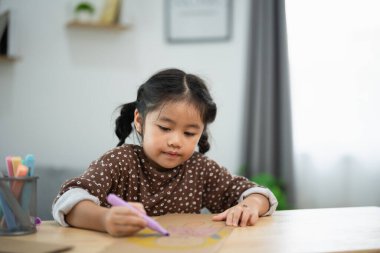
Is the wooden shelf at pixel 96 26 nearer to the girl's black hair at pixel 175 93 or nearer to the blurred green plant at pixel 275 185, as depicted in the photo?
the blurred green plant at pixel 275 185

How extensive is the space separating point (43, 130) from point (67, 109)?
0.68 feet

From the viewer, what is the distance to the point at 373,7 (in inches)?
102

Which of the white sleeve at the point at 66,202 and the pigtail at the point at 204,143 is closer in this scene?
the white sleeve at the point at 66,202

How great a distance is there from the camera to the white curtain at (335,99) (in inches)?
104

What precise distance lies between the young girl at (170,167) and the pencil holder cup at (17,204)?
0.16 m

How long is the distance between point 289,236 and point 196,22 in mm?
2279

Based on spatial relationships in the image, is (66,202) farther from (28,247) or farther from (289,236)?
(289,236)

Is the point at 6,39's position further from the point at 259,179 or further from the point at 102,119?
the point at 259,179

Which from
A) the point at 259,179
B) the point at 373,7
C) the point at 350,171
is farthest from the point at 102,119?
the point at 373,7

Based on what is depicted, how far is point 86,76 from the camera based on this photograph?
9.34 feet

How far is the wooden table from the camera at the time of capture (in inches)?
28.3

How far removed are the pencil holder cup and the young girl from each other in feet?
0.53

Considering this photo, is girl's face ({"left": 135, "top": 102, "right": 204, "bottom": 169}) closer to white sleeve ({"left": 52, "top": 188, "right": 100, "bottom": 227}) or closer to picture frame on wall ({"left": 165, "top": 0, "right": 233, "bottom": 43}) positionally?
white sleeve ({"left": 52, "top": 188, "right": 100, "bottom": 227})

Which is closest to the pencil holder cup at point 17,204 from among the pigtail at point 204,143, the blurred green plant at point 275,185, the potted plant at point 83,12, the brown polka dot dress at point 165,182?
the brown polka dot dress at point 165,182
